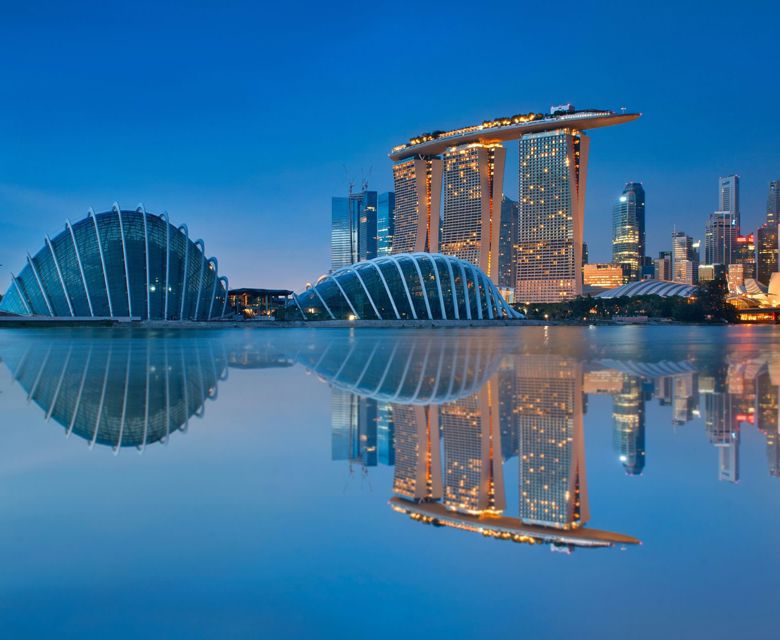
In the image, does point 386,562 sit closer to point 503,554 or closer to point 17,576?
point 503,554

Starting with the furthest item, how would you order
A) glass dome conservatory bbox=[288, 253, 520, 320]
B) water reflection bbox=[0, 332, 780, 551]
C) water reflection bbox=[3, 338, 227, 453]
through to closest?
glass dome conservatory bbox=[288, 253, 520, 320]
water reflection bbox=[3, 338, 227, 453]
water reflection bbox=[0, 332, 780, 551]

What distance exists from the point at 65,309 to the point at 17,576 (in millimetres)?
98419

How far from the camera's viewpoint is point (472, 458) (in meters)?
8.12

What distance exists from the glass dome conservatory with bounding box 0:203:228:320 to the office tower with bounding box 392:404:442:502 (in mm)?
88947

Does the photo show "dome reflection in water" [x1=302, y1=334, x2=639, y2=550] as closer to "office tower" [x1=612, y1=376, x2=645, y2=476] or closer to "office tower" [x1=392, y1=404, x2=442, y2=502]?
"office tower" [x1=392, y1=404, x2=442, y2=502]

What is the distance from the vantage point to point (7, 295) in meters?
100

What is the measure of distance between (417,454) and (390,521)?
2666 millimetres

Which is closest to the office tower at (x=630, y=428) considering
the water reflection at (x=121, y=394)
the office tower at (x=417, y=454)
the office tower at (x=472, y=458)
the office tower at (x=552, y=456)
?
the office tower at (x=552, y=456)

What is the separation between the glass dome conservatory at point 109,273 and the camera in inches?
3649

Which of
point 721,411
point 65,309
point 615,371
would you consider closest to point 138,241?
point 65,309

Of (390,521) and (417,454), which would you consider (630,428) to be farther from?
(390,521)

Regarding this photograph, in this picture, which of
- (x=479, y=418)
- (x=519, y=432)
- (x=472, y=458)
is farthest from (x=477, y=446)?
(x=479, y=418)

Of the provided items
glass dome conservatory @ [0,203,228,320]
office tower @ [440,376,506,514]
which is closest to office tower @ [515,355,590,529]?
office tower @ [440,376,506,514]

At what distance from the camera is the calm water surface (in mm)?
4082
